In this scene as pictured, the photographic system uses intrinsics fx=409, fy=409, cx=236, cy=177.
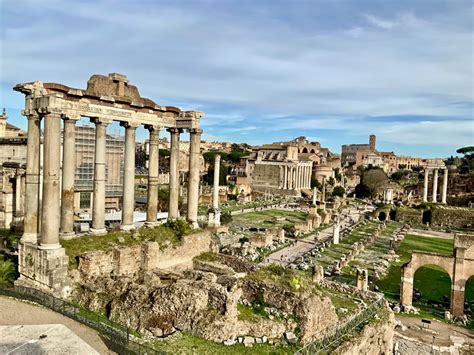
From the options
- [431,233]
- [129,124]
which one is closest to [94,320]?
[129,124]

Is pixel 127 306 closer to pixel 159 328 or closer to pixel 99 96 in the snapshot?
pixel 159 328

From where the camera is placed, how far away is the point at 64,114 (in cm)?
1489

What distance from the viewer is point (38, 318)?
35.0 feet

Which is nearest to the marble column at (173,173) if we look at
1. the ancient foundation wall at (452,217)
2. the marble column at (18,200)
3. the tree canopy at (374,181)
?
the marble column at (18,200)

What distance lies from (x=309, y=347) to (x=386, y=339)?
4782 mm

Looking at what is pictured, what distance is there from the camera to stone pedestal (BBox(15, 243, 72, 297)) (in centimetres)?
1269

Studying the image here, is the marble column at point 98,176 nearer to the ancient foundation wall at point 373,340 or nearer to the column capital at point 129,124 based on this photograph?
the column capital at point 129,124

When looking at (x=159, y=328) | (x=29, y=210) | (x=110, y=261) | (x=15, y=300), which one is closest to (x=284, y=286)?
(x=159, y=328)

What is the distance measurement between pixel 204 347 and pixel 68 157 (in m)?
8.68

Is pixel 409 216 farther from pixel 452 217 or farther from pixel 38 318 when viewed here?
pixel 38 318

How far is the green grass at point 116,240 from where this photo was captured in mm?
14102

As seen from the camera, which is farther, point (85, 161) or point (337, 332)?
point (85, 161)

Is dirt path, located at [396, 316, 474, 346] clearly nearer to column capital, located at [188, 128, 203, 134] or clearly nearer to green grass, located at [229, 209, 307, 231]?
column capital, located at [188, 128, 203, 134]

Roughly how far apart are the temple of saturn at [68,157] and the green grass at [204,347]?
4.50m
